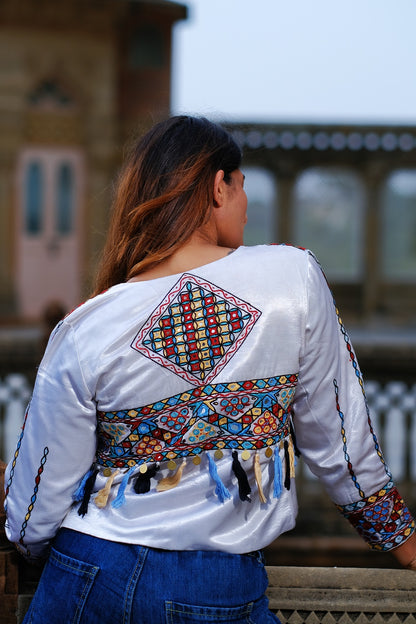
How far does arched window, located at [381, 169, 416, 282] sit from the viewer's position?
576 inches

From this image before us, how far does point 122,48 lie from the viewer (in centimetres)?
1439

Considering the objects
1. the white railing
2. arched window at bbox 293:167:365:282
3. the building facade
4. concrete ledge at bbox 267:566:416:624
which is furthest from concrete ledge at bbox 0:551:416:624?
arched window at bbox 293:167:365:282

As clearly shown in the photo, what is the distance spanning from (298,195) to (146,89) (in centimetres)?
333

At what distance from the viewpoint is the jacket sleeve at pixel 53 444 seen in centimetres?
110

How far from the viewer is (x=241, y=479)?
109cm

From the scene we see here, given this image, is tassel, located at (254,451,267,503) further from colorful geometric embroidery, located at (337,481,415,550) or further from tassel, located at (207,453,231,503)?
colorful geometric embroidery, located at (337,481,415,550)

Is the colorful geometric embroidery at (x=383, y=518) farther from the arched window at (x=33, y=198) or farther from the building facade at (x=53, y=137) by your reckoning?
the arched window at (x=33, y=198)

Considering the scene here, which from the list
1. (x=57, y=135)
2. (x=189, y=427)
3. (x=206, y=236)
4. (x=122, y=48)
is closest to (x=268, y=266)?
(x=206, y=236)

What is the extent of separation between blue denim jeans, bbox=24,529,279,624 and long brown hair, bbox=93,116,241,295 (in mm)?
393

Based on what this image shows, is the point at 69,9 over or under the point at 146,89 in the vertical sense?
over

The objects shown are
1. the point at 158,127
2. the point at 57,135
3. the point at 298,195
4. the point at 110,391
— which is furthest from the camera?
the point at 298,195

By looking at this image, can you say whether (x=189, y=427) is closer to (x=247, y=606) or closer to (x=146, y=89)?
(x=247, y=606)

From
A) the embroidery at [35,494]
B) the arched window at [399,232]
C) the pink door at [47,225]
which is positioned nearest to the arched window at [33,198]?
the pink door at [47,225]

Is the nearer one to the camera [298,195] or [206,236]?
[206,236]
